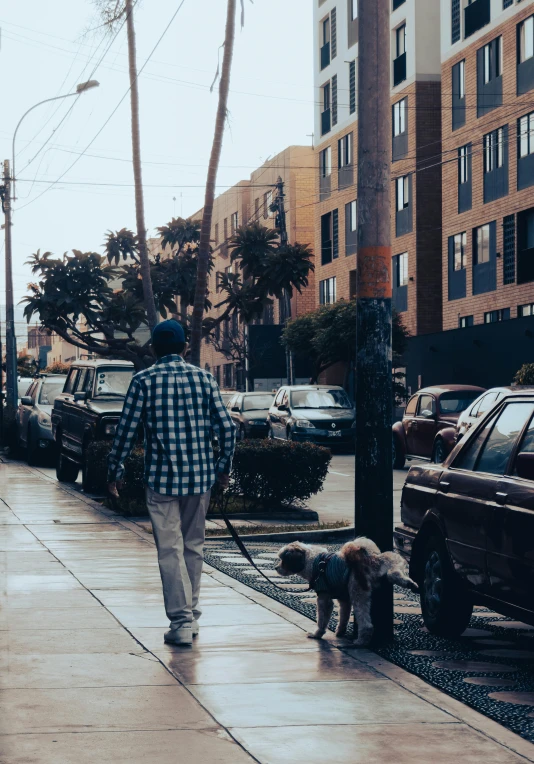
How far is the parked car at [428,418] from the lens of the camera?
23.8 meters

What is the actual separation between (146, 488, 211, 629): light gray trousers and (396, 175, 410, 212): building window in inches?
1477

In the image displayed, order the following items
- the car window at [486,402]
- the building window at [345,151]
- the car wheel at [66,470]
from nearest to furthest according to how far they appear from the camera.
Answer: the car window at [486,402]
the car wheel at [66,470]
the building window at [345,151]

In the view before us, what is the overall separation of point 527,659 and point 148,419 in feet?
8.80

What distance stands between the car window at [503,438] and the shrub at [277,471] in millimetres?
7575

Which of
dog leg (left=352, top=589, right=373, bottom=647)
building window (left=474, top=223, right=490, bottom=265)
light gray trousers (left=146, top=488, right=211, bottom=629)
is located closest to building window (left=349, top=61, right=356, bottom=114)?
building window (left=474, top=223, right=490, bottom=265)

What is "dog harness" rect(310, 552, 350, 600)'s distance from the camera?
748 centimetres

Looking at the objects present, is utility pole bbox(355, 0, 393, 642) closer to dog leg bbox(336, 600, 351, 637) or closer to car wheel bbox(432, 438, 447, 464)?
dog leg bbox(336, 600, 351, 637)

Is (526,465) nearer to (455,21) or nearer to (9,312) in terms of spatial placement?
(9,312)

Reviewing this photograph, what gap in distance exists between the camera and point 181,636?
723 cm

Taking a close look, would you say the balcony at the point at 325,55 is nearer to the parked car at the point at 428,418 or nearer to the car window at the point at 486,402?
the parked car at the point at 428,418

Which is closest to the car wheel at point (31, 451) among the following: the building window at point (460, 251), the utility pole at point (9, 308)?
the utility pole at point (9, 308)

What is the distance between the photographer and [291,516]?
1505cm

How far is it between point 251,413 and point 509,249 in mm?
9179

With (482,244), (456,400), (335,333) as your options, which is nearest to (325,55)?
Answer: (335,333)
